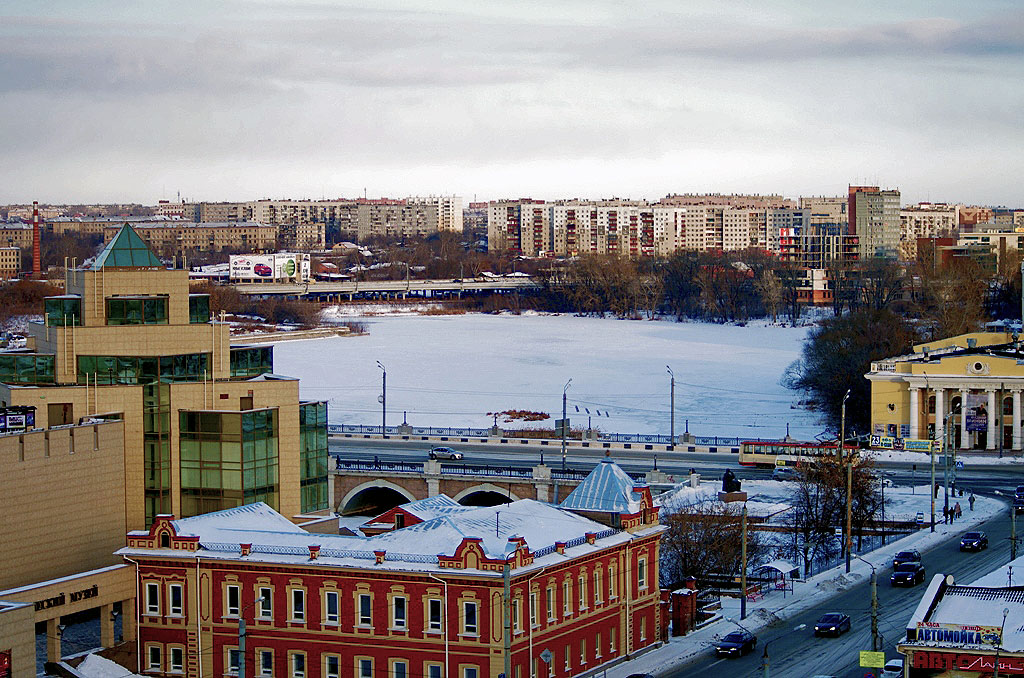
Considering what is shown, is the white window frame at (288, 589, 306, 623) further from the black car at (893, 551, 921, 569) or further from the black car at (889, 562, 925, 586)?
the black car at (893, 551, 921, 569)

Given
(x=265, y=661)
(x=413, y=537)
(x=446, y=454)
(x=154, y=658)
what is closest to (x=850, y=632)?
(x=413, y=537)

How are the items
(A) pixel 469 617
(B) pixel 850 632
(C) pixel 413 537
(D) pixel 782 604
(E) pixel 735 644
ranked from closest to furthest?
(A) pixel 469 617 < (C) pixel 413 537 < (E) pixel 735 644 < (B) pixel 850 632 < (D) pixel 782 604

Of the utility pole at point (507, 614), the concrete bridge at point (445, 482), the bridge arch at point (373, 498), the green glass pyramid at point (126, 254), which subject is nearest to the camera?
the utility pole at point (507, 614)

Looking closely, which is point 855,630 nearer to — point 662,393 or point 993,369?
point 993,369

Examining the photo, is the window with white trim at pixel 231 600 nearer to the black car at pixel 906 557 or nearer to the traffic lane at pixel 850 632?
the traffic lane at pixel 850 632

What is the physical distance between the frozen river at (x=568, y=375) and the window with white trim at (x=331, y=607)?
4499cm

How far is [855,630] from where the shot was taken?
138ft

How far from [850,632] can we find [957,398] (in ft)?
129

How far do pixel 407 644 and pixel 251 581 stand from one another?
423 centimetres

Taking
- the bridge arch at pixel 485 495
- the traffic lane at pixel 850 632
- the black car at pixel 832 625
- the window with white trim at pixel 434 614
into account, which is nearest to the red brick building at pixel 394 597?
the window with white trim at pixel 434 614

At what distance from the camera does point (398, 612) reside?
123 feet

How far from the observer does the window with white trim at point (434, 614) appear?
3712 cm

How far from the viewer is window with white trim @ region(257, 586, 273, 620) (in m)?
38.8

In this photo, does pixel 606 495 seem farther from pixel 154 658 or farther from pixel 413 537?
pixel 154 658
